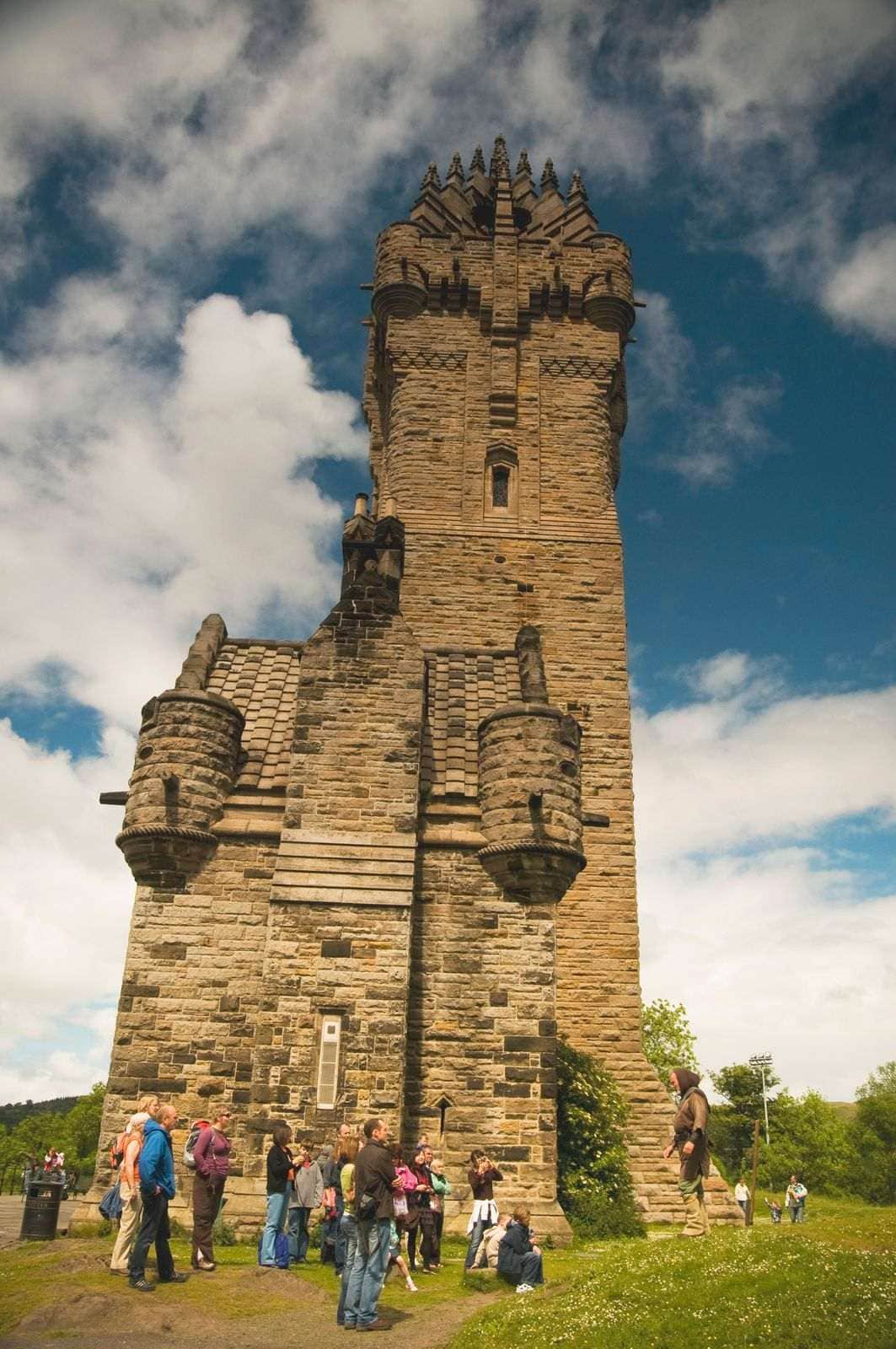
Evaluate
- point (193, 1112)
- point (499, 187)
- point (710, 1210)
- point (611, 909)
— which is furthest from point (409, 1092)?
point (499, 187)

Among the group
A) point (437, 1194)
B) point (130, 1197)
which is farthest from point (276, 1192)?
point (437, 1194)

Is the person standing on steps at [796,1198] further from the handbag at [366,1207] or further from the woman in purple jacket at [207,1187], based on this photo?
the handbag at [366,1207]

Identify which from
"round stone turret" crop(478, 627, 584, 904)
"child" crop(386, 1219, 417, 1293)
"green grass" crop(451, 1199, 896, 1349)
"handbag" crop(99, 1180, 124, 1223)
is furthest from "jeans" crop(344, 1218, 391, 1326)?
"round stone turret" crop(478, 627, 584, 904)

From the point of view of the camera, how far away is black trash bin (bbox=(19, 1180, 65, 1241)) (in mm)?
12438

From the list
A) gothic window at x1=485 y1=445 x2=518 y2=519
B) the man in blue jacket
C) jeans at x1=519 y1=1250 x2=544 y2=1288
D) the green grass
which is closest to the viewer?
the green grass

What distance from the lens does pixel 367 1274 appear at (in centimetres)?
754

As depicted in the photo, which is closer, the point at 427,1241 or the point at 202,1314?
the point at 202,1314

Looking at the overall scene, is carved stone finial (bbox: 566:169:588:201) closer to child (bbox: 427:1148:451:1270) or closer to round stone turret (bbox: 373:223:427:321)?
round stone turret (bbox: 373:223:427:321)

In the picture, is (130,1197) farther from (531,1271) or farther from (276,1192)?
(531,1271)

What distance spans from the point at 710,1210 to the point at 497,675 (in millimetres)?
9114

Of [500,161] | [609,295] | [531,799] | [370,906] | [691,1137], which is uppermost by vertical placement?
[500,161]

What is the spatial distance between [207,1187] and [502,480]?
19773 millimetres

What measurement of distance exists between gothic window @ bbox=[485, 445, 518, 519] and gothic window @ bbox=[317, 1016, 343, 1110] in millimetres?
15743

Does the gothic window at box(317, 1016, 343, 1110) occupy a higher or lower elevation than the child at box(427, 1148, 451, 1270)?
higher
